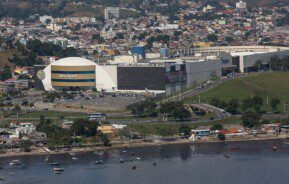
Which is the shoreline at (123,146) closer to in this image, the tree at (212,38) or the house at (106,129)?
the house at (106,129)

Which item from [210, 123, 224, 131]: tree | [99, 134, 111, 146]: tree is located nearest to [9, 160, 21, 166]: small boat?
[99, 134, 111, 146]: tree

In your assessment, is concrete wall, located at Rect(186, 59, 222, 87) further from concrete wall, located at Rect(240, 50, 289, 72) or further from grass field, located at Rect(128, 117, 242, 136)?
grass field, located at Rect(128, 117, 242, 136)

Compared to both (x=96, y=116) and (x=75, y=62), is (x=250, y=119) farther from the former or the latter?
(x=75, y=62)

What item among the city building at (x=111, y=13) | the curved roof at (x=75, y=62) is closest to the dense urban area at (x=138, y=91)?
the curved roof at (x=75, y=62)

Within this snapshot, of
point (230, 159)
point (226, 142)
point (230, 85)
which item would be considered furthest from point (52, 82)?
point (230, 159)

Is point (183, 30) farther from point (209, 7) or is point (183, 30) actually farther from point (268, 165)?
point (268, 165)

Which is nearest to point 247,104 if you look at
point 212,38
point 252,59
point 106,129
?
point 106,129
